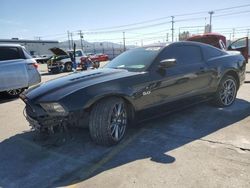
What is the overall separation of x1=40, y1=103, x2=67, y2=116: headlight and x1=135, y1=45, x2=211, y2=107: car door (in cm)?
134

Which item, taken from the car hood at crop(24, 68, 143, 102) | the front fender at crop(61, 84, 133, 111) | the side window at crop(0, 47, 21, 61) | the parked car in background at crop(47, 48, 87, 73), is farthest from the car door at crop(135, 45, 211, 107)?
the parked car in background at crop(47, 48, 87, 73)

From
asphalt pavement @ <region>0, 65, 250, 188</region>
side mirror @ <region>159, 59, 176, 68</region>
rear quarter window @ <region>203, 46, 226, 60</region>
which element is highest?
rear quarter window @ <region>203, 46, 226, 60</region>

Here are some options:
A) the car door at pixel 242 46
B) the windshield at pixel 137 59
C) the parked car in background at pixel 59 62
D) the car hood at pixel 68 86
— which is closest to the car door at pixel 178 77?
the windshield at pixel 137 59

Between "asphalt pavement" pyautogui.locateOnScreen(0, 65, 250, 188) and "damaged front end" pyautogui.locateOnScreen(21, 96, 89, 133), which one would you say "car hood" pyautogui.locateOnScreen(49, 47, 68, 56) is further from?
"damaged front end" pyautogui.locateOnScreen(21, 96, 89, 133)

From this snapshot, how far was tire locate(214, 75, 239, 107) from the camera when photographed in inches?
240

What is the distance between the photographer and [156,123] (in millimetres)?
5266

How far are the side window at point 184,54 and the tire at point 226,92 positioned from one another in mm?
887

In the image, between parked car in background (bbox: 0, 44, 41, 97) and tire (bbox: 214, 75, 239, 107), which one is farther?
parked car in background (bbox: 0, 44, 41, 97)

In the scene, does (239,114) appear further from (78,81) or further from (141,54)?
(78,81)

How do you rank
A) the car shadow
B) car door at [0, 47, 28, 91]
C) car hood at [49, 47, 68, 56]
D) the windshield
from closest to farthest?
the car shadow
the windshield
car door at [0, 47, 28, 91]
car hood at [49, 47, 68, 56]

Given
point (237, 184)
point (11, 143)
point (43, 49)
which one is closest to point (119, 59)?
point (11, 143)

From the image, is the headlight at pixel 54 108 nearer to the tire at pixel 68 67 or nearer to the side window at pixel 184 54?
the side window at pixel 184 54

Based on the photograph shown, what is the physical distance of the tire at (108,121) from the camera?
394 centimetres

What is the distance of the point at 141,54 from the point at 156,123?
129 cm
